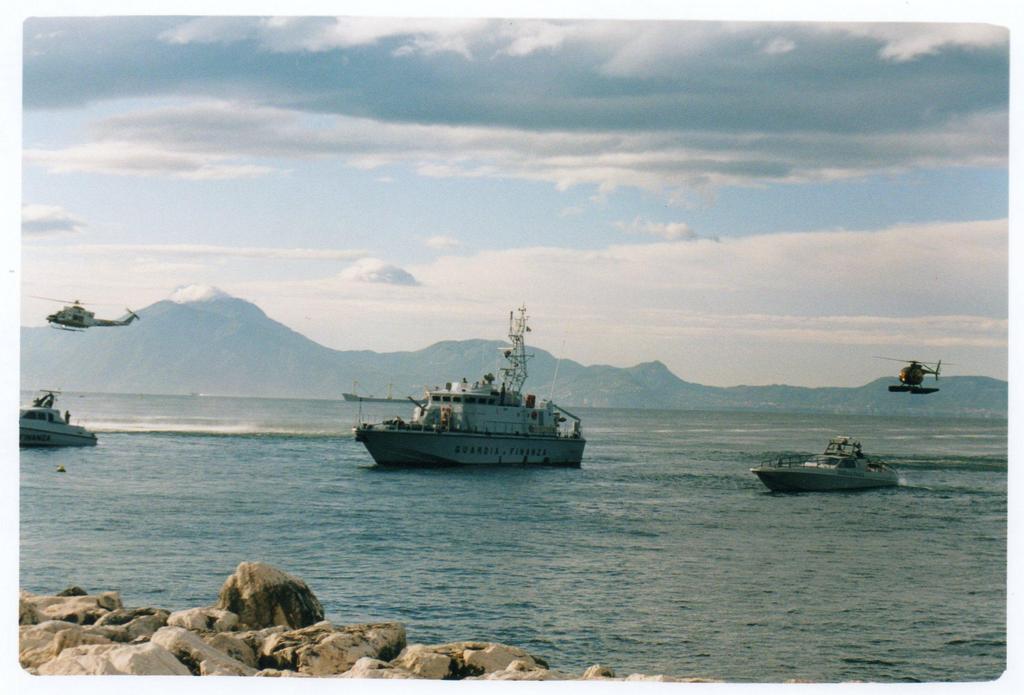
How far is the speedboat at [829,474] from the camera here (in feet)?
115

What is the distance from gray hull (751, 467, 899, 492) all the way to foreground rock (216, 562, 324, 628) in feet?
77.6

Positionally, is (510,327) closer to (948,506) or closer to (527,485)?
(527,485)

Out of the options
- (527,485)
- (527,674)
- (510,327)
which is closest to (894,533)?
(510,327)

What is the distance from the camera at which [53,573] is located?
18547 mm

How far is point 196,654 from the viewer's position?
11617 mm

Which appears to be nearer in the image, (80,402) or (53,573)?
(53,573)

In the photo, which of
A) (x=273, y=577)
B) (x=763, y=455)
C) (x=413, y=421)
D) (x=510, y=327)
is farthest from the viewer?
(x=763, y=455)

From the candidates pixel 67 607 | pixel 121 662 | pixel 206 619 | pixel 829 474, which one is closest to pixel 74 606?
pixel 67 607

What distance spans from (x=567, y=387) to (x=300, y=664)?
3596 centimetres

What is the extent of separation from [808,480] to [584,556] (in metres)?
15.5

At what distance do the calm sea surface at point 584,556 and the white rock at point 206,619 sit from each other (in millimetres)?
3077

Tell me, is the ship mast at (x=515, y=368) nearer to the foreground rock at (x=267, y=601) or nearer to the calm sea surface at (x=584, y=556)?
the calm sea surface at (x=584, y=556)

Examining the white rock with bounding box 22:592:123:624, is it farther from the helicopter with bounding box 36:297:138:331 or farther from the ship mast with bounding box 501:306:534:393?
the ship mast with bounding box 501:306:534:393

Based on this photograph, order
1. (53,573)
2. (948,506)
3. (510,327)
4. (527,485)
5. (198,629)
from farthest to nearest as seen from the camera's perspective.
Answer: (527,485) < (948,506) < (510,327) < (53,573) < (198,629)
